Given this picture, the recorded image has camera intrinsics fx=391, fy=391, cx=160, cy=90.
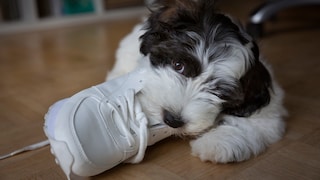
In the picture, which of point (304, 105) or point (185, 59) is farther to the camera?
point (304, 105)

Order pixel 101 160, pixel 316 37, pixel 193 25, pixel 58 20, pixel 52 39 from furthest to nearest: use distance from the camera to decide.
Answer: pixel 58 20 → pixel 52 39 → pixel 316 37 → pixel 193 25 → pixel 101 160

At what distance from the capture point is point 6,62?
2.07 meters

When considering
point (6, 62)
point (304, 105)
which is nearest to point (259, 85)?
point (304, 105)

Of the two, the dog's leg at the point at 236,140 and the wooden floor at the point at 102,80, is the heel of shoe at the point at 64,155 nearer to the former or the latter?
the wooden floor at the point at 102,80

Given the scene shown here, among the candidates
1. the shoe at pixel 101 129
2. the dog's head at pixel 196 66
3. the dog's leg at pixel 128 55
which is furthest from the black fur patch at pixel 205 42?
the dog's leg at pixel 128 55

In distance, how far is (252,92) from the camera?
108 centimetres

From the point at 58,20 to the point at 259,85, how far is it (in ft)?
8.23

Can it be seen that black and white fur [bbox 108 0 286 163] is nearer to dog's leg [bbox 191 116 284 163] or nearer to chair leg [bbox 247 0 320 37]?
dog's leg [bbox 191 116 284 163]

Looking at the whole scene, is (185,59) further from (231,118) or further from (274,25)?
(274,25)

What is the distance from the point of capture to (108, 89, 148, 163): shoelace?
0.96m

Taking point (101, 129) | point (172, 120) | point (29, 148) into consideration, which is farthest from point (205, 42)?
point (29, 148)

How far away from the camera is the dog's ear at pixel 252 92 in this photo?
3.42ft

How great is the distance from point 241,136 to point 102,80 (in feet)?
2.68

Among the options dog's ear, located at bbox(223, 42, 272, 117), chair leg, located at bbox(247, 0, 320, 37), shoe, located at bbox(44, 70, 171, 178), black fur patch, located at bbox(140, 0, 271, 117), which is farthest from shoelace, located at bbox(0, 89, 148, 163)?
chair leg, located at bbox(247, 0, 320, 37)
